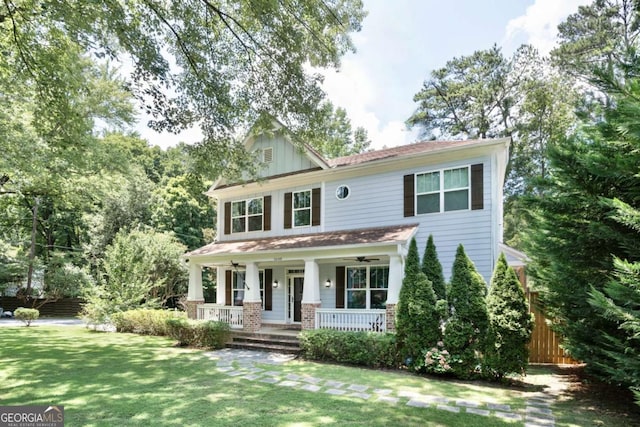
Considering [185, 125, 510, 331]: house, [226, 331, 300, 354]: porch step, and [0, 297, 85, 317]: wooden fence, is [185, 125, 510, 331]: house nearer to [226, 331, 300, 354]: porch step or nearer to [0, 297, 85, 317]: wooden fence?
[226, 331, 300, 354]: porch step

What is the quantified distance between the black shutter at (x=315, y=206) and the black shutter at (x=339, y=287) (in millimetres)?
1960

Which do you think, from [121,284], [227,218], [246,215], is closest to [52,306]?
[121,284]

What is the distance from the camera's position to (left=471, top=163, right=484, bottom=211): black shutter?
1113 cm

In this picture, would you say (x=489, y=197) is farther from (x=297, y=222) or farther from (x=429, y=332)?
(x=297, y=222)

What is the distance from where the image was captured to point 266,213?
611 inches

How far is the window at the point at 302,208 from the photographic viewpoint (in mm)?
14484

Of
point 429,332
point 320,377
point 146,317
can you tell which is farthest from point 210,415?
point 146,317

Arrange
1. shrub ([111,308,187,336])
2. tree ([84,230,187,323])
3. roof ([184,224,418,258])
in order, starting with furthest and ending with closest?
tree ([84,230,187,323]) < shrub ([111,308,187,336]) < roof ([184,224,418,258])

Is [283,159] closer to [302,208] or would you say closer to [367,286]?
[302,208]

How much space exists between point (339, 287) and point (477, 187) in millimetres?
5699

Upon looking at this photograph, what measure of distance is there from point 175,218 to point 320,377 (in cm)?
2266

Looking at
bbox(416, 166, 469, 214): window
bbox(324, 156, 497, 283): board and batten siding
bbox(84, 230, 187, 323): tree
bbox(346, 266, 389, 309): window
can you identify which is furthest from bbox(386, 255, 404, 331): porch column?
bbox(84, 230, 187, 323): tree

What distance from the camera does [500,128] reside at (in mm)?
25922

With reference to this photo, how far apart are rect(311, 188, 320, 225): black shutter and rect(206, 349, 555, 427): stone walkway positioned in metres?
5.80
